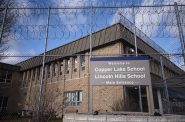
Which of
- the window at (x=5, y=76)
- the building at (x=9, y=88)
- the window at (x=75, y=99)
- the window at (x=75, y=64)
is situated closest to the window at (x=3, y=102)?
the building at (x=9, y=88)

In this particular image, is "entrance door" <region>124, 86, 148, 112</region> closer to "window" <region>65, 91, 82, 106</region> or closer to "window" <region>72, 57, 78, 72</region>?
"window" <region>65, 91, 82, 106</region>

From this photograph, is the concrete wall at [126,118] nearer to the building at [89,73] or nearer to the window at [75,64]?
the building at [89,73]

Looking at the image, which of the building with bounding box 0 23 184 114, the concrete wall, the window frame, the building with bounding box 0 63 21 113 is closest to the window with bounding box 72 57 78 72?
the building with bounding box 0 23 184 114

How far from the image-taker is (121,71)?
5.61m

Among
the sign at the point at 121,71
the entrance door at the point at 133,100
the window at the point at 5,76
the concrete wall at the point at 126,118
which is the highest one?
the window at the point at 5,76

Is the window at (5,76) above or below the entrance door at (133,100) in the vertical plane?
above

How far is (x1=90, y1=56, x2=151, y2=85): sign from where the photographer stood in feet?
18.1

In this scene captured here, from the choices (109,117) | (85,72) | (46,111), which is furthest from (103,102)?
(109,117)

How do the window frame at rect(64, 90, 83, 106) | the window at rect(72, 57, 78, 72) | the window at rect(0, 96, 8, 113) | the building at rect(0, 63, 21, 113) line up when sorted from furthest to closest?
the window at rect(0, 96, 8, 113) → the building at rect(0, 63, 21, 113) → the window at rect(72, 57, 78, 72) → the window frame at rect(64, 90, 83, 106)

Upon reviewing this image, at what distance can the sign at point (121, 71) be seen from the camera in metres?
5.51

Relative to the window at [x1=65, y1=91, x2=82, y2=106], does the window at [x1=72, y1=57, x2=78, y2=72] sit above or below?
above

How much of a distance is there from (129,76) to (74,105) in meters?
12.5

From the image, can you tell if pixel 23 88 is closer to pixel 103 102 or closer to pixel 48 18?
pixel 103 102

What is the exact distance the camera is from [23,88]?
2506 centimetres
